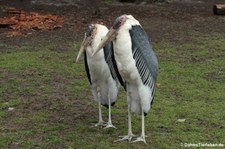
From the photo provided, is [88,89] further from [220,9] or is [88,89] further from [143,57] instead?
[220,9]

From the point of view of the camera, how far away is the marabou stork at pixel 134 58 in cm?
475

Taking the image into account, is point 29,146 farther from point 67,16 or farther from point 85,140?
point 67,16

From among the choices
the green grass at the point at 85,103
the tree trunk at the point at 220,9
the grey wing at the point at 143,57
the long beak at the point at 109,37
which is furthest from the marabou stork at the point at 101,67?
the tree trunk at the point at 220,9

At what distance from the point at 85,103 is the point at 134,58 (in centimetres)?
172

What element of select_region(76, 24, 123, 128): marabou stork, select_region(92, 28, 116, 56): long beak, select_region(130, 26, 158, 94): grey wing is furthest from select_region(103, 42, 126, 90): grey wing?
select_region(130, 26, 158, 94): grey wing

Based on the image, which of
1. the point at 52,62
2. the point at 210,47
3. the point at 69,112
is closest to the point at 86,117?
the point at 69,112

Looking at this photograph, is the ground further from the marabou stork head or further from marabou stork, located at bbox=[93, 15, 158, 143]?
the marabou stork head

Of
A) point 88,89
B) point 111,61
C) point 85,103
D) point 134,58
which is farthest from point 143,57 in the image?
point 88,89

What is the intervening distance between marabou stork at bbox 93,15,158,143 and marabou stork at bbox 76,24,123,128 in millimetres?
130

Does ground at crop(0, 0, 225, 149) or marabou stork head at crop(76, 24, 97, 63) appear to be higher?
marabou stork head at crop(76, 24, 97, 63)

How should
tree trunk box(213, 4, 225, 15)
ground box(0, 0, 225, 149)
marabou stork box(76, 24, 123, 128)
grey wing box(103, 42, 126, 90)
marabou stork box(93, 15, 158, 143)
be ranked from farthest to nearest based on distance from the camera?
tree trunk box(213, 4, 225, 15) < ground box(0, 0, 225, 149) < marabou stork box(76, 24, 123, 128) < grey wing box(103, 42, 126, 90) < marabou stork box(93, 15, 158, 143)

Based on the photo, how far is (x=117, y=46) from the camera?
4.76 m

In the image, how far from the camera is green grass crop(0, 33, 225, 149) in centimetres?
517

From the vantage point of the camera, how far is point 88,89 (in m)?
6.88
